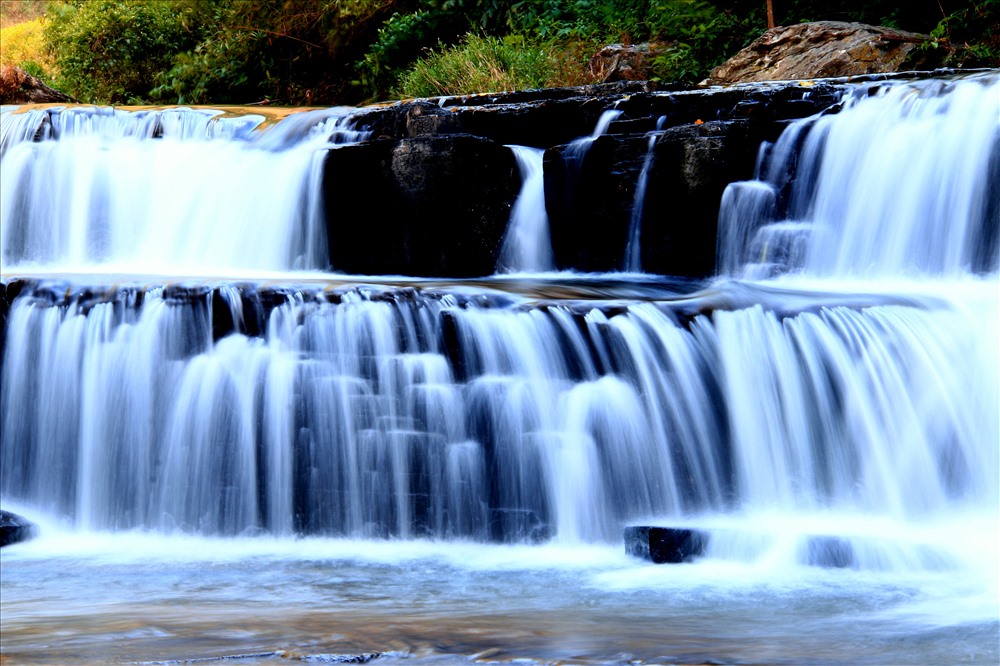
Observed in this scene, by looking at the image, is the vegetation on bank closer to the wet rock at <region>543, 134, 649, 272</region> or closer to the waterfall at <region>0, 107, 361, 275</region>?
the waterfall at <region>0, 107, 361, 275</region>

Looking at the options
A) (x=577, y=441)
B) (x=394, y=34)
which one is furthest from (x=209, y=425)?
(x=394, y=34)

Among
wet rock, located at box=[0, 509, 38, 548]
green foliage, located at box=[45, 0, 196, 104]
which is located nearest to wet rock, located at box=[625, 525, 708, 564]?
wet rock, located at box=[0, 509, 38, 548]

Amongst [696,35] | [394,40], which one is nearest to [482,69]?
[696,35]

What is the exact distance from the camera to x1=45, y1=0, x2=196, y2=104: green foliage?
17844mm

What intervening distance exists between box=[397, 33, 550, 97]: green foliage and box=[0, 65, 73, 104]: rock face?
4.47 metres

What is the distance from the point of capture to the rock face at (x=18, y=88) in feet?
44.0

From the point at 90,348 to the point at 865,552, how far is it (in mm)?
4408

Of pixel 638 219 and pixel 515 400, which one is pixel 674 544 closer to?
pixel 515 400

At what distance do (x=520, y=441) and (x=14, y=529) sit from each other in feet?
9.11

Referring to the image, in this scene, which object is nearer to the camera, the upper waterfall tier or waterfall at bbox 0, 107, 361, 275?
the upper waterfall tier

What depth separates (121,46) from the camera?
17.9m

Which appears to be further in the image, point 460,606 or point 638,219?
point 638,219

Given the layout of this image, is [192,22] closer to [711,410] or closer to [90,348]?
[90,348]

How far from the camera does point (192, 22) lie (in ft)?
58.5
